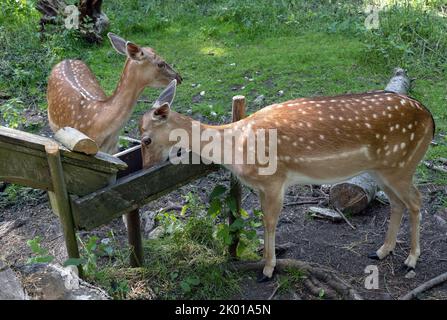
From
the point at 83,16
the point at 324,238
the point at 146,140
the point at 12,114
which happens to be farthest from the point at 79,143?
the point at 83,16

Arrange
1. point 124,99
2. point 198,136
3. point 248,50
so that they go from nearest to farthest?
point 198,136
point 124,99
point 248,50

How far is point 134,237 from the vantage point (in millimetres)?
4336

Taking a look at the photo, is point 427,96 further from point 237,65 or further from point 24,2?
point 24,2

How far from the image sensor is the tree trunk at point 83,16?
31.5ft

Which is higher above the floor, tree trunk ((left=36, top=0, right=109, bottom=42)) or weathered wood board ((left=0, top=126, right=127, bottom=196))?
weathered wood board ((left=0, top=126, right=127, bottom=196))

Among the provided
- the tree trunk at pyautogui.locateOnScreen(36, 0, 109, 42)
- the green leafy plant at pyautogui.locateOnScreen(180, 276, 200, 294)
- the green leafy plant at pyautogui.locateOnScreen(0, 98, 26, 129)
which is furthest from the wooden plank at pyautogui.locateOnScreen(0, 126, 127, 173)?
the tree trunk at pyautogui.locateOnScreen(36, 0, 109, 42)

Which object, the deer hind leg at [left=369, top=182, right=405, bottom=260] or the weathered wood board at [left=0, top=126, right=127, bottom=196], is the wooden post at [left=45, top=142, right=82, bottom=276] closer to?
the weathered wood board at [left=0, top=126, right=127, bottom=196]

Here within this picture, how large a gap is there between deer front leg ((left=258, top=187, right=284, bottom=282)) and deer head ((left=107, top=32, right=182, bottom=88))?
1741 millimetres

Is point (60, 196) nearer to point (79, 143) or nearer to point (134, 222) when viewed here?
point (79, 143)

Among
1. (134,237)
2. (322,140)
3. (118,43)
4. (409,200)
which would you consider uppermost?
(118,43)

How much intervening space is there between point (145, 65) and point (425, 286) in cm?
298

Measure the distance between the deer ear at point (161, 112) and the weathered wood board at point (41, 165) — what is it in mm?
596

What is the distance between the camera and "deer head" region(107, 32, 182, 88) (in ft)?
17.2

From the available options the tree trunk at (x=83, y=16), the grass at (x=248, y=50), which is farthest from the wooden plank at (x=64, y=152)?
the tree trunk at (x=83, y=16)
